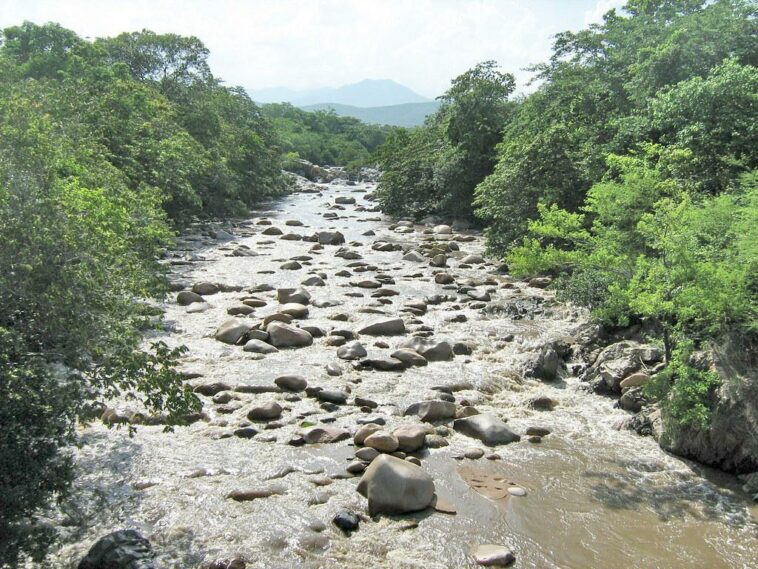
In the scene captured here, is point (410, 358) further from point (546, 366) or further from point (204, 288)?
point (204, 288)

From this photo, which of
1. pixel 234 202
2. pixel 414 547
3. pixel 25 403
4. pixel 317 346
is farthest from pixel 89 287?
pixel 234 202

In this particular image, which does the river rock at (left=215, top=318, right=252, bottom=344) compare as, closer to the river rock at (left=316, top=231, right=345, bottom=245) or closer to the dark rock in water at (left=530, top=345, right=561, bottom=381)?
the dark rock in water at (left=530, top=345, right=561, bottom=381)

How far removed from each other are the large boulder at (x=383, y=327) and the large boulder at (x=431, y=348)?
1210 millimetres

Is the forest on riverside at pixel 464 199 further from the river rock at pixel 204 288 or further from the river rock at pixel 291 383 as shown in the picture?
the river rock at pixel 291 383

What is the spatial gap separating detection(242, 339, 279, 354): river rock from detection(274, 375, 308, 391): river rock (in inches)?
83.3

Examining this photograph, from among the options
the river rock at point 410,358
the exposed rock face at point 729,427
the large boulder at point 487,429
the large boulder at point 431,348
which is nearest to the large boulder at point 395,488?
the large boulder at point 487,429

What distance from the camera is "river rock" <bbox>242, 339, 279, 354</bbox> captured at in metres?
14.6

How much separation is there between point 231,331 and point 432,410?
19.9ft

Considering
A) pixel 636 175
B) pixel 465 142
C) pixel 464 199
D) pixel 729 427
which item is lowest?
pixel 729 427

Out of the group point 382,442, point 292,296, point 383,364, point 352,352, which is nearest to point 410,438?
point 382,442

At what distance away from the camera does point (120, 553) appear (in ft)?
22.9

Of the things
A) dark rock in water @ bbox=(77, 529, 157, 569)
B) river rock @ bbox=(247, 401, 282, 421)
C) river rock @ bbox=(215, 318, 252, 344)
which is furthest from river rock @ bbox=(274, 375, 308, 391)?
dark rock in water @ bbox=(77, 529, 157, 569)

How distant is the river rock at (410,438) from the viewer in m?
10.2

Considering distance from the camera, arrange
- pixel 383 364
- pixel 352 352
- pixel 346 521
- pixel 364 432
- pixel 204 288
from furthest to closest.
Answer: pixel 204 288, pixel 352 352, pixel 383 364, pixel 364 432, pixel 346 521
